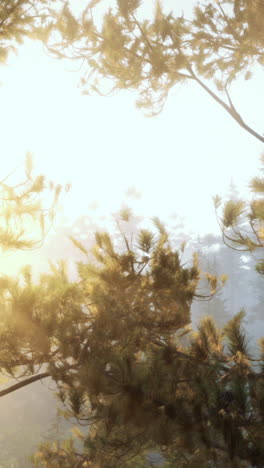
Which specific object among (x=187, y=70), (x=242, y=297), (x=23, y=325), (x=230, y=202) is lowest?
(x=23, y=325)

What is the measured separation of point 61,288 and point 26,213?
5.16ft

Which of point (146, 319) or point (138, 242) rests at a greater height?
point (138, 242)

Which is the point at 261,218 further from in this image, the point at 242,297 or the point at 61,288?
the point at 242,297

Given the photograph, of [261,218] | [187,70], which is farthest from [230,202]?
[187,70]

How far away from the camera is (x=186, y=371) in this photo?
11.2ft

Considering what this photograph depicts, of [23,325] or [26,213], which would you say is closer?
A: [23,325]

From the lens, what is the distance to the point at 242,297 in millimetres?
63312

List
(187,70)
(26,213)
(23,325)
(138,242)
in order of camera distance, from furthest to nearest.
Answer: (187,70) → (26,213) → (138,242) → (23,325)

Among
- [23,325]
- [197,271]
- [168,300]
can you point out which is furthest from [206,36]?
[23,325]

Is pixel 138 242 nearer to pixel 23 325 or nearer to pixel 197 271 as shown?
pixel 197 271

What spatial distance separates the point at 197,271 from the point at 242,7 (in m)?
4.90

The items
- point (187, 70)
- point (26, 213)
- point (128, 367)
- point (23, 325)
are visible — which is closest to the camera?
point (128, 367)

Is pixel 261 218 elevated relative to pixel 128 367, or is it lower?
elevated

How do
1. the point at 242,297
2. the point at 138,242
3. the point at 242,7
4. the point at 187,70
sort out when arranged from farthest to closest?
the point at 242,297 → the point at 187,70 → the point at 242,7 → the point at 138,242
